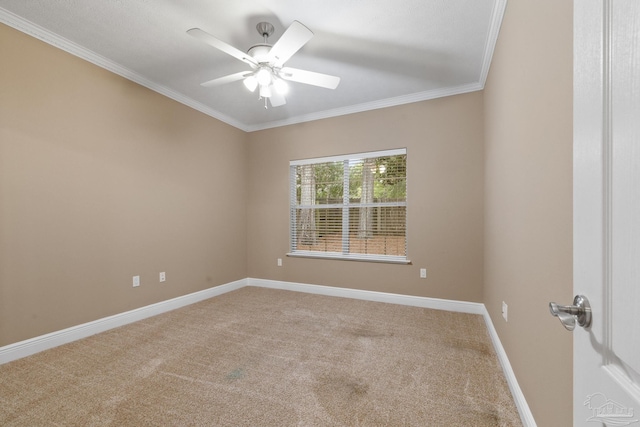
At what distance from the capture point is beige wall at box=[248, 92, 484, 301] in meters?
3.24

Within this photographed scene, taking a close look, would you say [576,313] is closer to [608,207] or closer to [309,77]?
[608,207]

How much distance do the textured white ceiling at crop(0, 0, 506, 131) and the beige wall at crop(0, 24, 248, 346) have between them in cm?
24

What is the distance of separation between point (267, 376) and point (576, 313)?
1886 mm

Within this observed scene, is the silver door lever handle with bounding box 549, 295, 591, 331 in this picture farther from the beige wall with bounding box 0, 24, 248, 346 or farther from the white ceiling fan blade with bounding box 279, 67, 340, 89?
the beige wall with bounding box 0, 24, 248, 346

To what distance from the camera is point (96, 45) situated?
2518mm

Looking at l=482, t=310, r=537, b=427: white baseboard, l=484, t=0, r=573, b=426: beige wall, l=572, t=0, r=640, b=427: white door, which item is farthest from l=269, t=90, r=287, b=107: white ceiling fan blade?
l=482, t=310, r=537, b=427: white baseboard

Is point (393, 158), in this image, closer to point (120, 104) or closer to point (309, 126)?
point (309, 126)

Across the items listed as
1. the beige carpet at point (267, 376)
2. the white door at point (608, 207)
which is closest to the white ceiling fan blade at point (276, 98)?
the beige carpet at point (267, 376)

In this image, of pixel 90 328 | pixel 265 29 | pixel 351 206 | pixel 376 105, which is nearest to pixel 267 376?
pixel 90 328

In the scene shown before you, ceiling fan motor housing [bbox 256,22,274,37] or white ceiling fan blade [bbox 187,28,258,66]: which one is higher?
ceiling fan motor housing [bbox 256,22,274,37]

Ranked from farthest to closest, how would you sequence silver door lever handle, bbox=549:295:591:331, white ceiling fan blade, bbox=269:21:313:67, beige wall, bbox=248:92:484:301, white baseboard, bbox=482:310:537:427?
beige wall, bbox=248:92:484:301 < white ceiling fan blade, bbox=269:21:313:67 < white baseboard, bbox=482:310:537:427 < silver door lever handle, bbox=549:295:591:331

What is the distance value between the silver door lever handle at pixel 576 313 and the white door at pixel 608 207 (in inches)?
0.7

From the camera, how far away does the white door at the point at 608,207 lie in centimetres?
40

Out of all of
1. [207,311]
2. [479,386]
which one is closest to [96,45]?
[207,311]
